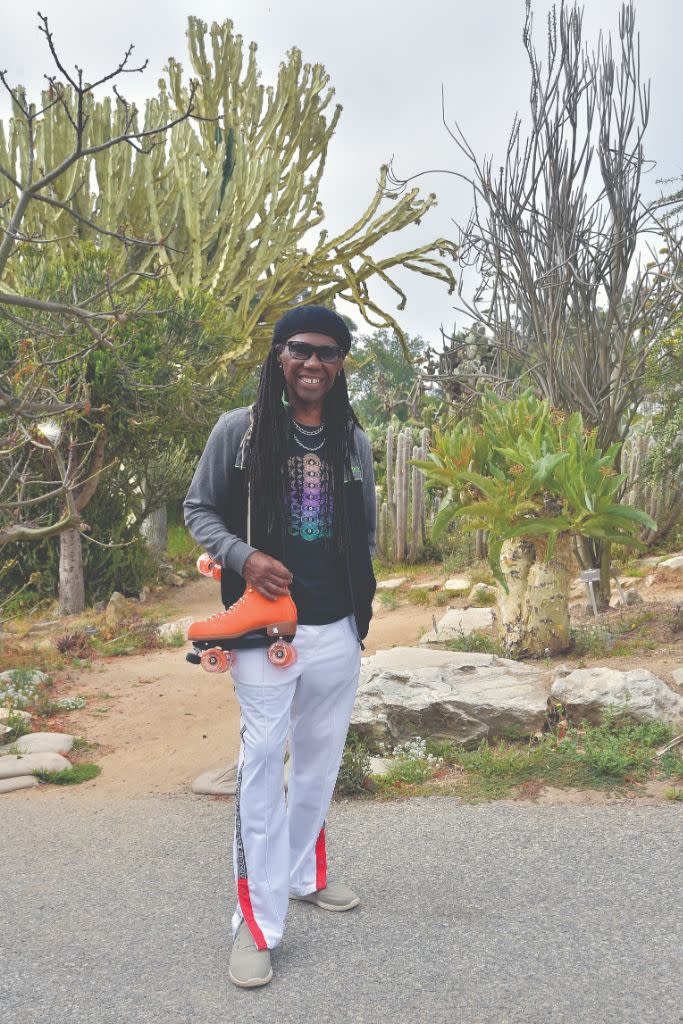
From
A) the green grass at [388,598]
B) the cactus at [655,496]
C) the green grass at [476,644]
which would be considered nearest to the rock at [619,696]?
the green grass at [476,644]

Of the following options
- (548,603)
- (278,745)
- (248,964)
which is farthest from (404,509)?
(248,964)

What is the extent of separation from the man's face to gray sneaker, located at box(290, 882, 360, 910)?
1.56 m

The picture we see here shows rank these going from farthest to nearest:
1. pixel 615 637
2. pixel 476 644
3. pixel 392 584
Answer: pixel 392 584 < pixel 476 644 < pixel 615 637

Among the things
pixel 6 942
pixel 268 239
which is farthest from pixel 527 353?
pixel 268 239

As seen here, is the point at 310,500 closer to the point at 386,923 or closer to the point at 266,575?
the point at 266,575

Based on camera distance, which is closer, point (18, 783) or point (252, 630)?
point (252, 630)

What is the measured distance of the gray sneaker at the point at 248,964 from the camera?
245 cm

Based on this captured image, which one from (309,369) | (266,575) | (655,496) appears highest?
(309,369)

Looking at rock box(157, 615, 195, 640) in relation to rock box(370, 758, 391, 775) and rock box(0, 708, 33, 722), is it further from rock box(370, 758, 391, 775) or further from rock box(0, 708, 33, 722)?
rock box(370, 758, 391, 775)

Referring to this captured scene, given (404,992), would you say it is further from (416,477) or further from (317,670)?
(416,477)

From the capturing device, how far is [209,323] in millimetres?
11430

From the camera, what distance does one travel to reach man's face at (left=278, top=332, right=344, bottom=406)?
2.62m

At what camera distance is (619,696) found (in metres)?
4.54

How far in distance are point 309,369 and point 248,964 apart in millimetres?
1628
